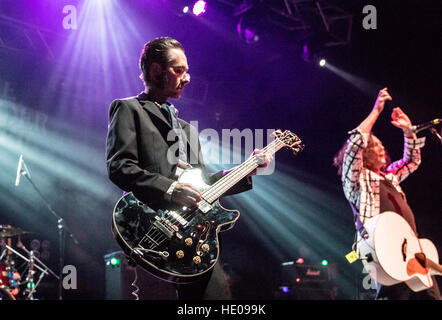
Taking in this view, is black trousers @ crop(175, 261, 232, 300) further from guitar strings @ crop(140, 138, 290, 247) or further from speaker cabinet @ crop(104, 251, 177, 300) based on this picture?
speaker cabinet @ crop(104, 251, 177, 300)

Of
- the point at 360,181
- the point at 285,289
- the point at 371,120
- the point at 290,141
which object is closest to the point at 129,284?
the point at 285,289

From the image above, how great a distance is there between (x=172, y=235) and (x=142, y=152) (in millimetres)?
527

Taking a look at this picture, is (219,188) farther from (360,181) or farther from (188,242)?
(360,181)

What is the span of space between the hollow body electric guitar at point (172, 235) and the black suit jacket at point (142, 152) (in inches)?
3.2

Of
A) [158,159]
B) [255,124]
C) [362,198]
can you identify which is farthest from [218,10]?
[158,159]

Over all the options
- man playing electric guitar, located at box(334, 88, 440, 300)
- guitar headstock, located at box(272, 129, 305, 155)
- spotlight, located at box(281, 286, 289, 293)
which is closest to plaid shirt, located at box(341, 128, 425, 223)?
man playing electric guitar, located at box(334, 88, 440, 300)

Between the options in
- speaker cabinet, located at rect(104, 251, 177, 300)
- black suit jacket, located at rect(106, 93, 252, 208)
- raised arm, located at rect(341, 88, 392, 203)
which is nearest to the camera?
black suit jacket, located at rect(106, 93, 252, 208)

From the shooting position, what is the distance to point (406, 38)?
6969 millimetres

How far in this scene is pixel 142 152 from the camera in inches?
90.4

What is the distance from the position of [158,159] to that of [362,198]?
2.31 m

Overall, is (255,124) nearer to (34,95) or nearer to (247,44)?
(247,44)

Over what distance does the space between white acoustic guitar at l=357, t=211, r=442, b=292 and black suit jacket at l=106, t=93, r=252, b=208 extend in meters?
1.64

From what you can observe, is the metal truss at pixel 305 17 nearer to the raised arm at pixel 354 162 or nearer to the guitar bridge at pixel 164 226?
the raised arm at pixel 354 162

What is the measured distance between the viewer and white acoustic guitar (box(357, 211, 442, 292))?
11.3ft
